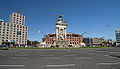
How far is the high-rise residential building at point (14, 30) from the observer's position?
88438 mm

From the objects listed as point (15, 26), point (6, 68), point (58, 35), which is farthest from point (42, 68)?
point (15, 26)

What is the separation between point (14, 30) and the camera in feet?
311

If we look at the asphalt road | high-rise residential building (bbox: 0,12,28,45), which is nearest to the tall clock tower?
the asphalt road

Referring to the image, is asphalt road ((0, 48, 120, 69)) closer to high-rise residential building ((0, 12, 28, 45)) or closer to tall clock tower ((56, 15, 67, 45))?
tall clock tower ((56, 15, 67, 45))

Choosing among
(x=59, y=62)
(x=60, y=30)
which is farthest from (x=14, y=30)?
(x=59, y=62)

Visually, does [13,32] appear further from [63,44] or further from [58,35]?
[63,44]

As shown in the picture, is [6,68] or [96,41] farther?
[96,41]

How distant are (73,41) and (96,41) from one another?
69.7m

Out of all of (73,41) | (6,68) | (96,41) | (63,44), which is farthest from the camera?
(96,41)

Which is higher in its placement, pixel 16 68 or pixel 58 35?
pixel 58 35

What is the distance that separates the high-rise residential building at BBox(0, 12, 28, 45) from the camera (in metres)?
88.4

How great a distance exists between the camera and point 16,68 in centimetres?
629

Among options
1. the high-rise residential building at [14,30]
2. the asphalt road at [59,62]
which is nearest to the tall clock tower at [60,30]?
the asphalt road at [59,62]

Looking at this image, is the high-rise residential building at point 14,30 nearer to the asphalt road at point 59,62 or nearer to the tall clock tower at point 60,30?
the tall clock tower at point 60,30
